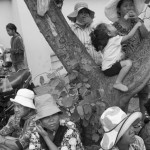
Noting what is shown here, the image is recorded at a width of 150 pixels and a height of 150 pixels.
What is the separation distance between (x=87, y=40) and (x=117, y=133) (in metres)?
1.95

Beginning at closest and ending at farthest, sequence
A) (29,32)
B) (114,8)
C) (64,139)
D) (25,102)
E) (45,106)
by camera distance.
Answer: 1. (64,139)
2. (45,106)
3. (25,102)
4. (114,8)
5. (29,32)

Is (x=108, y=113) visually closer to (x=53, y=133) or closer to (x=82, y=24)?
(x=53, y=133)

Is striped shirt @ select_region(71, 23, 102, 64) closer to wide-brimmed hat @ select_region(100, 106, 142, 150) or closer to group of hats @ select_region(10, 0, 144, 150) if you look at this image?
group of hats @ select_region(10, 0, 144, 150)

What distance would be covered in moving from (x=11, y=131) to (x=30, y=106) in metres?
0.57

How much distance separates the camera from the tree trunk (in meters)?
3.39

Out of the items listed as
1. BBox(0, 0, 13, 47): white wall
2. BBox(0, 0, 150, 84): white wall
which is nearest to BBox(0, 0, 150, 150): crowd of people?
BBox(0, 0, 150, 84): white wall

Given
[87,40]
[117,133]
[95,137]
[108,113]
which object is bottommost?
[95,137]

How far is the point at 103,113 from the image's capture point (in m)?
2.94

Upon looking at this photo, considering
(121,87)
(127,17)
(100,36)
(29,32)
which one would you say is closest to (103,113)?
(121,87)

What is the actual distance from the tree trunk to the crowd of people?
0.10 meters

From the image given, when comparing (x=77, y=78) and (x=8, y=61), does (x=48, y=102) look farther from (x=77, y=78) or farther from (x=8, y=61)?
(x=8, y=61)

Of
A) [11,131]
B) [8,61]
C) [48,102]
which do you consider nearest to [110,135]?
[48,102]

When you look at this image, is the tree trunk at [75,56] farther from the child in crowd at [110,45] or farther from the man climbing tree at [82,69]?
the child in crowd at [110,45]

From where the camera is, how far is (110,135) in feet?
9.08
